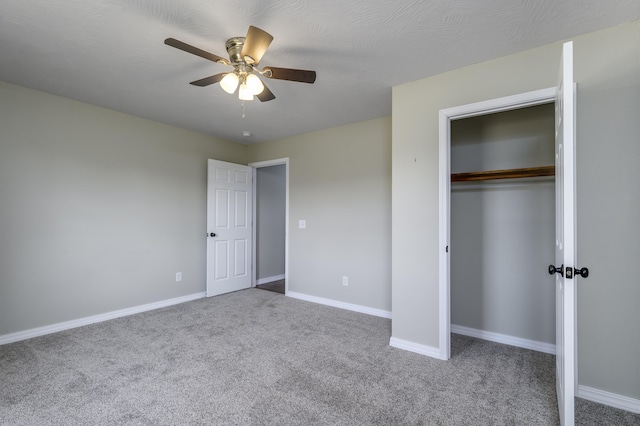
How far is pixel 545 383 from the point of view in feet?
7.08

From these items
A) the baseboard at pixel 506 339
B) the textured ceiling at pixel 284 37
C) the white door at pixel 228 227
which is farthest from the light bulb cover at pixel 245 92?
the baseboard at pixel 506 339

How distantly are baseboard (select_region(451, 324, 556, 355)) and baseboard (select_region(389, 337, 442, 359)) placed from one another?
2.36ft

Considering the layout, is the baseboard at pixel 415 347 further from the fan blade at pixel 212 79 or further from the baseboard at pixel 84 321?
the baseboard at pixel 84 321

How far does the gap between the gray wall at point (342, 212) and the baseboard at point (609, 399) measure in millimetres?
1873

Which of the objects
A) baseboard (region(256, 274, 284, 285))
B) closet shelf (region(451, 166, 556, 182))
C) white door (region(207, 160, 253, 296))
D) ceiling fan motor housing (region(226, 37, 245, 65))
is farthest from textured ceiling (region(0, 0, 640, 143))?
baseboard (region(256, 274, 284, 285))

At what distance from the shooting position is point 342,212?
405cm

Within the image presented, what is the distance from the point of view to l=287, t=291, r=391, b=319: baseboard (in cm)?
368

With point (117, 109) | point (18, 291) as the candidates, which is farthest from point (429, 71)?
point (18, 291)

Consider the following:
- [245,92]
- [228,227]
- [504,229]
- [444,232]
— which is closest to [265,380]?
[444,232]

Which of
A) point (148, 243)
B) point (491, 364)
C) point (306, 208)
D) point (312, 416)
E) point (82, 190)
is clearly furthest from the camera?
point (306, 208)

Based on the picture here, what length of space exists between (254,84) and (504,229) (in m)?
2.65

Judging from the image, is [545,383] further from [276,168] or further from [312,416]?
[276,168]

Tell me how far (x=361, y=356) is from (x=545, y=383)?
1359 millimetres

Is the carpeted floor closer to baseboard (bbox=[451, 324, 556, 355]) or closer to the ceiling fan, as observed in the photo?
baseboard (bbox=[451, 324, 556, 355])
